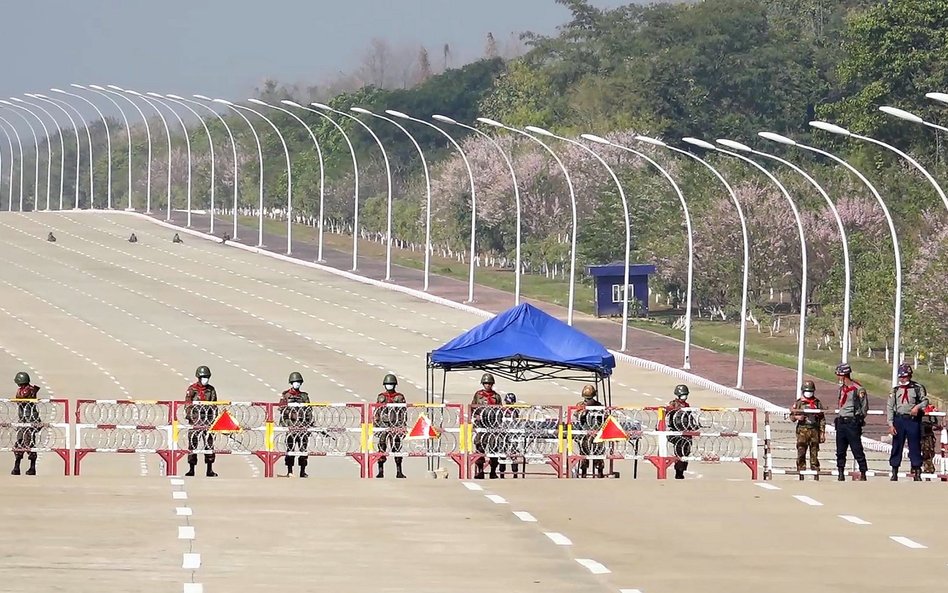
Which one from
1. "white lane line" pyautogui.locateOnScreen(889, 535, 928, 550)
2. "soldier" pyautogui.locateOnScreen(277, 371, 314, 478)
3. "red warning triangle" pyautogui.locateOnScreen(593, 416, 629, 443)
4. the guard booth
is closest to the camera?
"white lane line" pyautogui.locateOnScreen(889, 535, 928, 550)

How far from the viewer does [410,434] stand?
3462cm

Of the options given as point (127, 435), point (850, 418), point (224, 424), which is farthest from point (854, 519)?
point (127, 435)

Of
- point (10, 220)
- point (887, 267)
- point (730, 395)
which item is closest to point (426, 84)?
point (10, 220)

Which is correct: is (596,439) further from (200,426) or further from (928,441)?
(200,426)

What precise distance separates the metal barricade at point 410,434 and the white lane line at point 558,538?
10.9 metres

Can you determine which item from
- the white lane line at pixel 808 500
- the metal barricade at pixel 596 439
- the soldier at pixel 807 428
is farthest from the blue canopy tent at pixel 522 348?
the white lane line at pixel 808 500

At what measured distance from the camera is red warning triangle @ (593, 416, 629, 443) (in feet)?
111

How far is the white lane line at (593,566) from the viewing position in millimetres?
19938

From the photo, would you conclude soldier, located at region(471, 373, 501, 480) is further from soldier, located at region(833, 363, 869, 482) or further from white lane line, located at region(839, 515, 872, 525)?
white lane line, located at region(839, 515, 872, 525)

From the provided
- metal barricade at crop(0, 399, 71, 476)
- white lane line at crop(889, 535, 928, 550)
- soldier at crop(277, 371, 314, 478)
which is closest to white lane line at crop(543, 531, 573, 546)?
white lane line at crop(889, 535, 928, 550)

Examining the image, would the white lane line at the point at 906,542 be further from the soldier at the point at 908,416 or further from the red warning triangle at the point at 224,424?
the red warning triangle at the point at 224,424

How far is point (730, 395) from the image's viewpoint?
211ft

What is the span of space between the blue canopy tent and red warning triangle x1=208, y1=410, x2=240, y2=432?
4.47 metres

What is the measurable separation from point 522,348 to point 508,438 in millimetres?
3870
